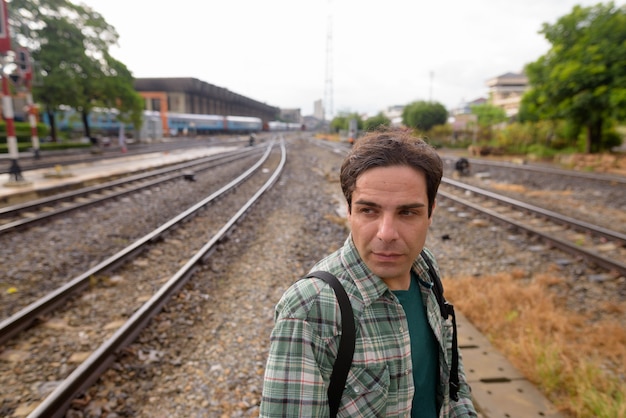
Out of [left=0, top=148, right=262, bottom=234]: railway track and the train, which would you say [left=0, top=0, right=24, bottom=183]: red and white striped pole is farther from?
the train

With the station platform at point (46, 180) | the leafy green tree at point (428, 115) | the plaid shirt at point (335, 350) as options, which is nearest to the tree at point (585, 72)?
the leafy green tree at point (428, 115)

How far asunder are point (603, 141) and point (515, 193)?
13.8 metres

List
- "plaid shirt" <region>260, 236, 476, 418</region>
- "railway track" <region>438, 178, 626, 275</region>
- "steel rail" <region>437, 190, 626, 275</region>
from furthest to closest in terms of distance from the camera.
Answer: "railway track" <region>438, 178, 626, 275</region>
"steel rail" <region>437, 190, 626, 275</region>
"plaid shirt" <region>260, 236, 476, 418</region>

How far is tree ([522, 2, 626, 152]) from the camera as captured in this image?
16.1 meters

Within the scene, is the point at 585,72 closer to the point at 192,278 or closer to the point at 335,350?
the point at 192,278

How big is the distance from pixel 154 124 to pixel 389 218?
41392mm

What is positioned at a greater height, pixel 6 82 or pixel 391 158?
pixel 6 82

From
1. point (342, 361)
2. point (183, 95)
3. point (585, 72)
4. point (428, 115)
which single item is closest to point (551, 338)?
point (342, 361)

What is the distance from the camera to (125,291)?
4789mm

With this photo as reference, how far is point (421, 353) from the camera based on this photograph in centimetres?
140

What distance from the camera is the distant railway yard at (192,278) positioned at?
312 cm

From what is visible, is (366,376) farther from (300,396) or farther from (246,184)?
(246,184)

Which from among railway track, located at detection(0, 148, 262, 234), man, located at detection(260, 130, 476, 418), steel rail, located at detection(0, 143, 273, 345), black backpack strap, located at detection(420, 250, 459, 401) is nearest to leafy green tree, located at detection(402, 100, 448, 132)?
railway track, located at detection(0, 148, 262, 234)

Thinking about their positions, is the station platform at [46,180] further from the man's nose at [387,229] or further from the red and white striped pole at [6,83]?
the man's nose at [387,229]
